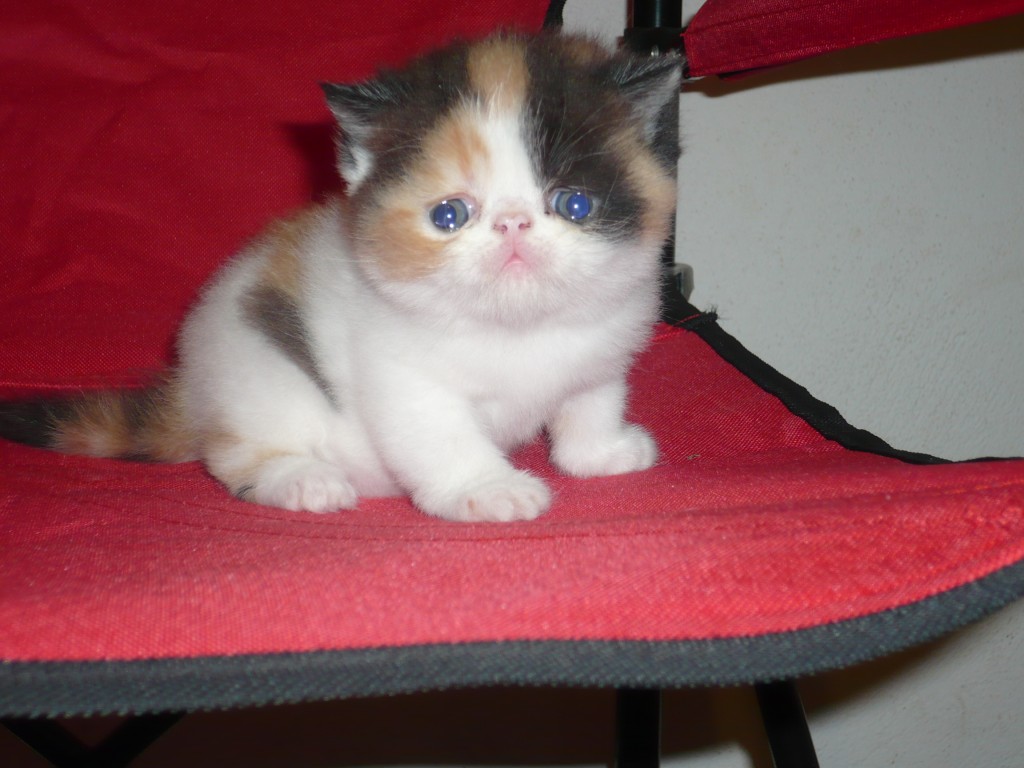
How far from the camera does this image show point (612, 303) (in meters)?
1.04

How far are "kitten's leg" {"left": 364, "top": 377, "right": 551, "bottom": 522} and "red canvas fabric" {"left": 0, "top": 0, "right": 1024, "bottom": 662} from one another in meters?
0.05

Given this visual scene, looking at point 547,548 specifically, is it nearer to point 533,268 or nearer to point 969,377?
point 533,268

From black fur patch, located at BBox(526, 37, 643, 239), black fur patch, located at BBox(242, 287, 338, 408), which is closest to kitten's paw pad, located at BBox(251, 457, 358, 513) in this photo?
black fur patch, located at BBox(242, 287, 338, 408)

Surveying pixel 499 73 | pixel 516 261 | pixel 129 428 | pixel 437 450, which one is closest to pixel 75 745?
pixel 129 428

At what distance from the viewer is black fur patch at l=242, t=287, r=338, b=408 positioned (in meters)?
1.17

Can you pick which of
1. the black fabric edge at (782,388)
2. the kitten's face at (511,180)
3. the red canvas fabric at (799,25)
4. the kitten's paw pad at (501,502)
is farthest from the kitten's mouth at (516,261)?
the red canvas fabric at (799,25)

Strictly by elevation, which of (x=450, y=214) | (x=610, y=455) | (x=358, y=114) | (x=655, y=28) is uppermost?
(x=655, y=28)

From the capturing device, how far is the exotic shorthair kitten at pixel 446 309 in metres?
0.93

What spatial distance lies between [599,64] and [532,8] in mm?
688

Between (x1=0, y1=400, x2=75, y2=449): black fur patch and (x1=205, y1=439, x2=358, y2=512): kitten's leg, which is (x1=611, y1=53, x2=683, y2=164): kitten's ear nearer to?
(x1=205, y1=439, x2=358, y2=512): kitten's leg

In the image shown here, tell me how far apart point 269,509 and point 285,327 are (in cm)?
26

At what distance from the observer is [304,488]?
1058 mm

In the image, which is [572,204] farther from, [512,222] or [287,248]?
[287,248]

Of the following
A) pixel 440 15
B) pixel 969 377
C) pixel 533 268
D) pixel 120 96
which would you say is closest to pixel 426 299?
pixel 533 268
